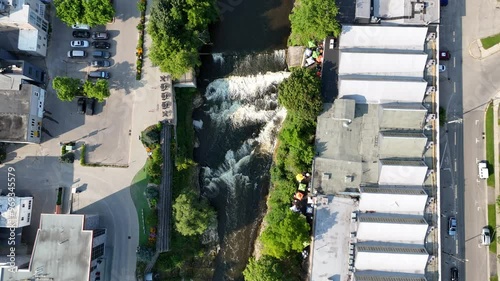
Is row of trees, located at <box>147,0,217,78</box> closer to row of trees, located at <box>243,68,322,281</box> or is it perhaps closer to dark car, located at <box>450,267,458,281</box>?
row of trees, located at <box>243,68,322,281</box>

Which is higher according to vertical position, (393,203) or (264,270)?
(393,203)

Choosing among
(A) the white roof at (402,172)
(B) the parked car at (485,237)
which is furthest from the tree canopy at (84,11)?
(B) the parked car at (485,237)

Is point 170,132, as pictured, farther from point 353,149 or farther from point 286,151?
point 353,149

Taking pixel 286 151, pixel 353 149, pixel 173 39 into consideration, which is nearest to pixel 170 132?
pixel 173 39

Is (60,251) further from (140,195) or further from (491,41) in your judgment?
(491,41)

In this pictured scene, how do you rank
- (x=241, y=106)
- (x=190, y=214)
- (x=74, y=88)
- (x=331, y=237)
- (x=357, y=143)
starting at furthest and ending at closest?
(x=241, y=106), (x=357, y=143), (x=331, y=237), (x=74, y=88), (x=190, y=214)

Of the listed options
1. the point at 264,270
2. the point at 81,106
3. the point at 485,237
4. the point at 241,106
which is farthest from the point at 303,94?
the point at 485,237
